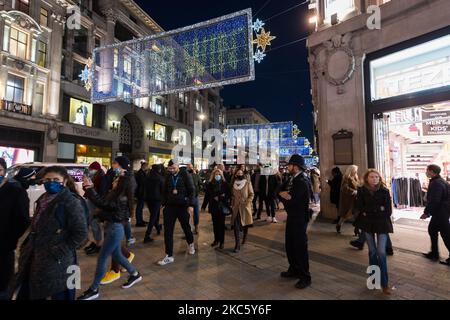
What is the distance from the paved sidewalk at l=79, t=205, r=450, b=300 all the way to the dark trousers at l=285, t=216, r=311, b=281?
9.1 inches

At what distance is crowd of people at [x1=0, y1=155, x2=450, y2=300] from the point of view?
263cm

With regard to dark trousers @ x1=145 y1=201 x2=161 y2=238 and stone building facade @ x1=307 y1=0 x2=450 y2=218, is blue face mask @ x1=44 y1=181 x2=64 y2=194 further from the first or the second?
stone building facade @ x1=307 y1=0 x2=450 y2=218

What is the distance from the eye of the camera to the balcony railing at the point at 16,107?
16156mm

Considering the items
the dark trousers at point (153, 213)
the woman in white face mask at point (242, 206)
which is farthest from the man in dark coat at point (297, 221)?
the dark trousers at point (153, 213)

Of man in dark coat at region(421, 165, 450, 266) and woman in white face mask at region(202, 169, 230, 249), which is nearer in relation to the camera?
man in dark coat at region(421, 165, 450, 266)

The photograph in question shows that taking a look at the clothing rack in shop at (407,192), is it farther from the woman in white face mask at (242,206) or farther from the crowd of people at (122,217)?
the woman in white face mask at (242,206)

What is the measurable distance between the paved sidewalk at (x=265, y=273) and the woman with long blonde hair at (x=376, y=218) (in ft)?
1.55

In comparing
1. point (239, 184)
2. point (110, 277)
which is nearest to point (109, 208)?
point (110, 277)

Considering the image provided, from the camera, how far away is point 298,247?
169 inches

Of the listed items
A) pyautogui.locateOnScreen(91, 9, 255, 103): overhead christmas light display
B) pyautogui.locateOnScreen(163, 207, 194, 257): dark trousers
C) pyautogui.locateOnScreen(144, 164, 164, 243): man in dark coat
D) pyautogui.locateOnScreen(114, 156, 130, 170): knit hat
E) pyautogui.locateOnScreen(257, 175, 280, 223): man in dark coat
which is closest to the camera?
pyautogui.locateOnScreen(114, 156, 130, 170): knit hat

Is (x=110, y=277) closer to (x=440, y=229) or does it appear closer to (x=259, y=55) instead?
(x=440, y=229)

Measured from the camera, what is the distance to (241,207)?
20.5 ft

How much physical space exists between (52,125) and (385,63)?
67.7 feet

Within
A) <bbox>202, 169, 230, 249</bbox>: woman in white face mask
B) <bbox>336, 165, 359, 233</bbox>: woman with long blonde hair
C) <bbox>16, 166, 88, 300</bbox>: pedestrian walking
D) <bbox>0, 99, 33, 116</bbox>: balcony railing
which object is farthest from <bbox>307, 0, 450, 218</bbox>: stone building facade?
<bbox>0, 99, 33, 116</bbox>: balcony railing
